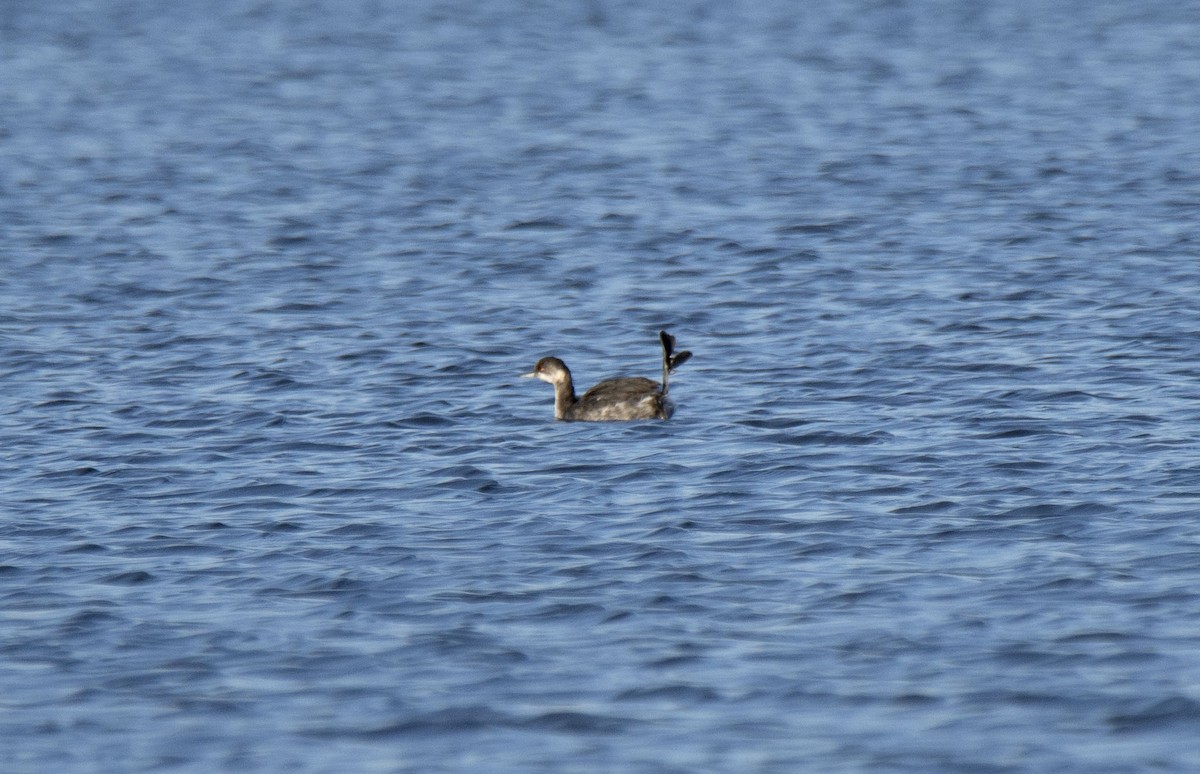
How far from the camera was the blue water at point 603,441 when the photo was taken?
854 cm

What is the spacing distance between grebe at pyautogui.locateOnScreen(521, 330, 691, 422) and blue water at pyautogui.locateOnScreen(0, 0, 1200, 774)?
0.48ft

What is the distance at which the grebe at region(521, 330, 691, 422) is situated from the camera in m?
14.3

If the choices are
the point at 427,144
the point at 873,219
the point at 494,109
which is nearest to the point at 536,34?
the point at 494,109

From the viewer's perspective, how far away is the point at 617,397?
14461 millimetres

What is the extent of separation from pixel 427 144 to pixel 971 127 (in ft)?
27.5

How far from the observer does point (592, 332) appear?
17.8 meters

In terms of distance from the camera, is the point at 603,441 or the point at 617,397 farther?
the point at 617,397

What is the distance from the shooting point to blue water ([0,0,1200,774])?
8539 mm

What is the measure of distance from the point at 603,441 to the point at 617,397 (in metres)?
0.60

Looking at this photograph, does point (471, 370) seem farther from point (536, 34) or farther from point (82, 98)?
point (536, 34)

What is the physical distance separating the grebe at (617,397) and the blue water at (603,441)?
146 mm

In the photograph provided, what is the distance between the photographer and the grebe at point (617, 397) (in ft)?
47.0

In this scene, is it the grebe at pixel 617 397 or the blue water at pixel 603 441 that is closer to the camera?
the blue water at pixel 603 441

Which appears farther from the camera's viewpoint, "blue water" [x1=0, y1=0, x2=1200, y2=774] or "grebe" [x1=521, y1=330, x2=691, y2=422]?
"grebe" [x1=521, y1=330, x2=691, y2=422]
